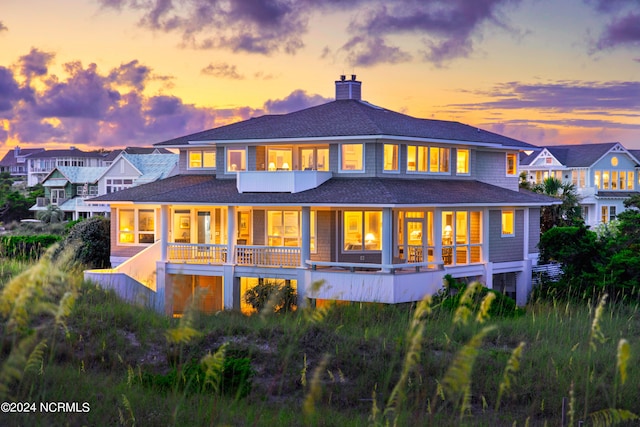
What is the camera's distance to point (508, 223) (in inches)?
1323

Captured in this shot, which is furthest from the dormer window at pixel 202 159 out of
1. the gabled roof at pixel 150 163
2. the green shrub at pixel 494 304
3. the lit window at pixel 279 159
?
the gabled roof at pixel 150 163

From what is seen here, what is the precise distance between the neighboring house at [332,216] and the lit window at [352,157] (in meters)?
0.04

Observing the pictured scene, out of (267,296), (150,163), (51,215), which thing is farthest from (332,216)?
(51,215)

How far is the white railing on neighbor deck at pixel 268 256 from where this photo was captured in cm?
2911

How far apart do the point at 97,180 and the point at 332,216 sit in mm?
61528

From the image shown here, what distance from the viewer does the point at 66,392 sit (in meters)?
10.2

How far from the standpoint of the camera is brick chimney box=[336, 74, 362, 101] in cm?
3884

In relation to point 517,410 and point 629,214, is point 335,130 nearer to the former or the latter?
point 629,214

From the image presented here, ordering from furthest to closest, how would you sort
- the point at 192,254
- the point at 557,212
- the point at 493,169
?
the point at 557,212 < the point at 493,169 < the point at 192,254

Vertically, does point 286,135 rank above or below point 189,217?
above

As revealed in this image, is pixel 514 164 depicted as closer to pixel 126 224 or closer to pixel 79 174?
pixel 126 224

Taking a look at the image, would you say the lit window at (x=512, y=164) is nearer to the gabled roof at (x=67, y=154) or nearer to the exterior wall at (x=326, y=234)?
the exterior wall at (x=326, y=234)

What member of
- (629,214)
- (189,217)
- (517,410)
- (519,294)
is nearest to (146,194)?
(189,217)

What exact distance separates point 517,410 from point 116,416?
6.73 meters
